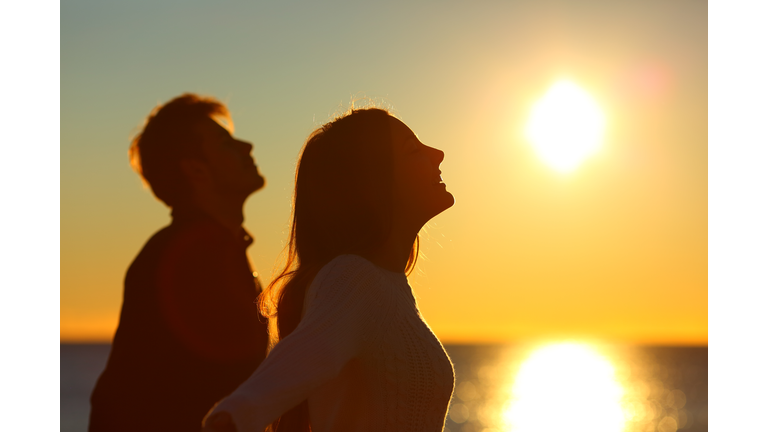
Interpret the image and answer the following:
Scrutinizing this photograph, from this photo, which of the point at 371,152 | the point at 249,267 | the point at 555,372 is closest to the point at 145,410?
the point at 249,267

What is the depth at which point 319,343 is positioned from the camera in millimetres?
1828

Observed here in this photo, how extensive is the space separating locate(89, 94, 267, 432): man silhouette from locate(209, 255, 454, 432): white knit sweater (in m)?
1.46

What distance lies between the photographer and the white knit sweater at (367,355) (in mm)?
1879

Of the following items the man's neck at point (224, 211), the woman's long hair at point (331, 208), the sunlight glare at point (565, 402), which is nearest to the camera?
the woman's long hair at point (331, 208)

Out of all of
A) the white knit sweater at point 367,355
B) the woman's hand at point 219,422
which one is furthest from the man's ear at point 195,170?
the woman's hand at point 219,422

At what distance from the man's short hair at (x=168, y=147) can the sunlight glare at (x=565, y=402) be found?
42072 millimetres

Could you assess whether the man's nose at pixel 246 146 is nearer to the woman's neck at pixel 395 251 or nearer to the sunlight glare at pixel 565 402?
the woman's neck at pixel 395 251

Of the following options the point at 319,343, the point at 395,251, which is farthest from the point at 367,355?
the point at 395,251

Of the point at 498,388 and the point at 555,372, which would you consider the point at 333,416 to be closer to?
the point at 498,388

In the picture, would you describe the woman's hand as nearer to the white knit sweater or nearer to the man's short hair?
the white knit sweater

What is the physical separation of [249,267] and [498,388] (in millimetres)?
75236

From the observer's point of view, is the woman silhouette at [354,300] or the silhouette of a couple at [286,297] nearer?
the woman silhouette at [354,300]

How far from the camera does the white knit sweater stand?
188 cm
